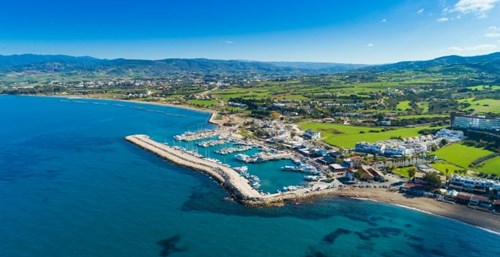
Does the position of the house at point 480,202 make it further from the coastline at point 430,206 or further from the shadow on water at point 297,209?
the shadow on water at point 297,209

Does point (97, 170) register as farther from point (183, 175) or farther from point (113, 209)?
point (113, 209)

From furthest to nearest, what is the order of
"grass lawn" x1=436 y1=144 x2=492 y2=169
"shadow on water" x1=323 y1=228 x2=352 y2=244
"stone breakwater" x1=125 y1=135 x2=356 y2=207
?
"grass lawn" x1=436 y1=144 x2=492 y2=169 < "stone breakwater" x1=125 y1=135 x2=356 y2=207 < "shadow on water" x1=323 y1=228 x2=352 y2=244

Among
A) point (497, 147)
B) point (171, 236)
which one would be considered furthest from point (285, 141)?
point (171, 236)

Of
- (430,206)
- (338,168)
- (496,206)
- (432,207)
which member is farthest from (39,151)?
(496,206)

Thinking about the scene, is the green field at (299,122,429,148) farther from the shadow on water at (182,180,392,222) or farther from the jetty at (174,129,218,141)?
the shadow on water at (182,180,392,222)

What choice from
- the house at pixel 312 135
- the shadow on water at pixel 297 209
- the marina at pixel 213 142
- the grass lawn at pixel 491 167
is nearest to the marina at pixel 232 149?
the marina at pixel 213 142

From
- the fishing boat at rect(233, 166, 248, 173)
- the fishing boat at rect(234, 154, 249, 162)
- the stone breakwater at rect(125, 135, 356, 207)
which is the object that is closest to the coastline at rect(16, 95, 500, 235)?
the stone breakwater at rect(125, 135, 356, 207)
